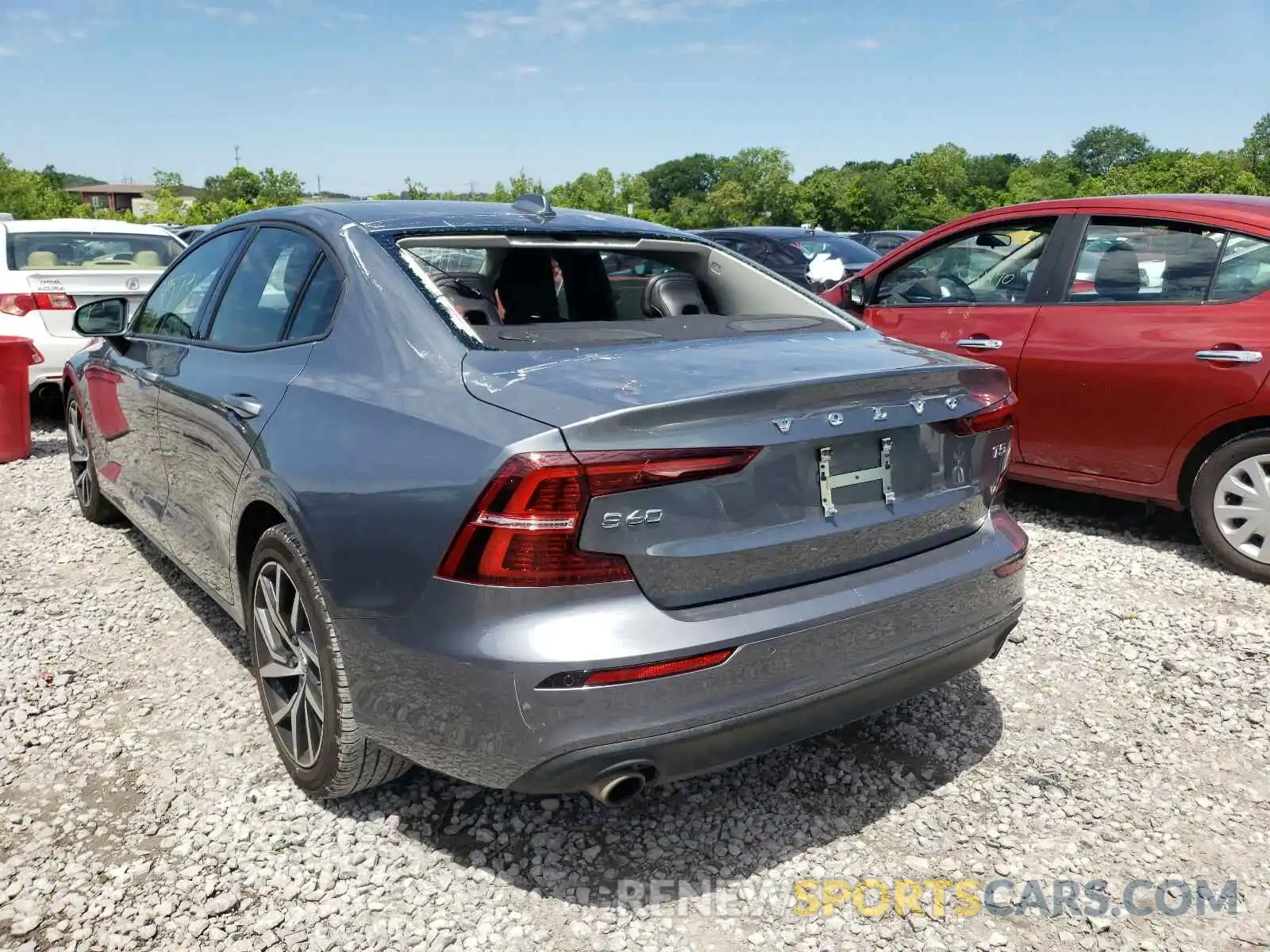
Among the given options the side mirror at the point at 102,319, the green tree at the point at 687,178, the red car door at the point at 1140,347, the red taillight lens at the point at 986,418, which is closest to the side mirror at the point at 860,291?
the red car door at the point at 1140,347

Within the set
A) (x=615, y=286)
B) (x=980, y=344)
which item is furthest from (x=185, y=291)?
(x=980, y=344)

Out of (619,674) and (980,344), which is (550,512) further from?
(980,344)

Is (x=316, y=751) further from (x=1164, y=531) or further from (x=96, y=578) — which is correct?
(x=1164, y=531)

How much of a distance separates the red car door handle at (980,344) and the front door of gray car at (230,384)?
12.1 feet

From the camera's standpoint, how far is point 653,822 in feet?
9.45

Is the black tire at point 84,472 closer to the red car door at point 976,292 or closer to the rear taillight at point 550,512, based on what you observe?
the rear taillight at point 550,512

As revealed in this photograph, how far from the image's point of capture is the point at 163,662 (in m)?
3.88

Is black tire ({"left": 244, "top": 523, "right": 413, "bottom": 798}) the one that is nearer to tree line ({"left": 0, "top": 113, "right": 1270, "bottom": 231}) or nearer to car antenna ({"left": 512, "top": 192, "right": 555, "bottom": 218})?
car antenna ({"left": 512, "top": 192, "right": 555, "bottom": 218})

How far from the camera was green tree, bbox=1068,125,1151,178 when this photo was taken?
149m

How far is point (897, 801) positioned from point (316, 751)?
1.63 meters

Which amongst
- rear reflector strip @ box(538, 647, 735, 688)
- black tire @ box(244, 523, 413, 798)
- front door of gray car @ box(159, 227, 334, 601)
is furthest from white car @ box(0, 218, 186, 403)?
rear reflector strip @ box(538, 647, 735, 688)

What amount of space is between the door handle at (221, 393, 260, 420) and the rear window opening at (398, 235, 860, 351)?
642 millimetres

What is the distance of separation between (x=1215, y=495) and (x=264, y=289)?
4.10 m

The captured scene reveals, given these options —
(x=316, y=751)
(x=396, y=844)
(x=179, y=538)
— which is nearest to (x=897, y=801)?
(x=396, y=844)
